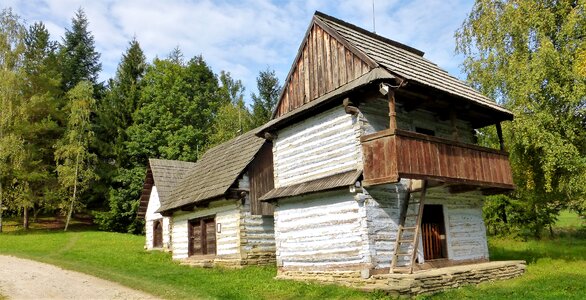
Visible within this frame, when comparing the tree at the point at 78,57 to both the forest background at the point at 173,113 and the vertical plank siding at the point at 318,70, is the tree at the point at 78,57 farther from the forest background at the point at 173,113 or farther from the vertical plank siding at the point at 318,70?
the vertical plank siding at the point at 318,70

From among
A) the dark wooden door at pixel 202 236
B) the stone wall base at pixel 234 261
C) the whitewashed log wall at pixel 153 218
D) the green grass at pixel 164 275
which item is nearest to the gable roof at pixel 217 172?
the dark wooden door at pixel 202 236

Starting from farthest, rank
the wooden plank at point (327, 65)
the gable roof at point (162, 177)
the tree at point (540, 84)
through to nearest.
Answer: the gable roof at point (162, 177) < the tree at point (540, 84) < the wooden plank at point (327, 65)

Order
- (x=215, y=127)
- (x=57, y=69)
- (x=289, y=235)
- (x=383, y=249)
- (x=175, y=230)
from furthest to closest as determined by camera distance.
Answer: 1. (x=215, y=127)
2. (x=57, y=69)
3. (x=175, y=230)
4. (x=289, y=235)
5. (x=383, y=249)

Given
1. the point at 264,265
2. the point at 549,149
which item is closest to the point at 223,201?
the point at 264,265

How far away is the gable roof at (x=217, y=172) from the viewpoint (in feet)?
63.7

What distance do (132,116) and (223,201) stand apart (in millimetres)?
28970

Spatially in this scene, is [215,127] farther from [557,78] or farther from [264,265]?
[557,78]

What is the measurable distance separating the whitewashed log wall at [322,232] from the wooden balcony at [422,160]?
1439mm

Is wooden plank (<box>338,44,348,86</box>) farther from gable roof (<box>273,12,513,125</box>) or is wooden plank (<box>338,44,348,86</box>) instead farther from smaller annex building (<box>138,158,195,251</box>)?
smaller annex building (<box>138,158,195,251</box>)

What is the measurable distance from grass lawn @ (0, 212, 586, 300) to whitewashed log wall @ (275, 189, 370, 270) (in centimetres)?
86

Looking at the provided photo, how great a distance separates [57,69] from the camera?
1718 inches

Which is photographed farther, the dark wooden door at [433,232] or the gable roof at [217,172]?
the gable roof at [217,172]

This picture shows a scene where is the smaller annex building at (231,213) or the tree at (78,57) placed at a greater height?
the tree at (78,57)

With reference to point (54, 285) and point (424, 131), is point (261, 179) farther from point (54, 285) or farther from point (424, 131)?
point (54, 285)
